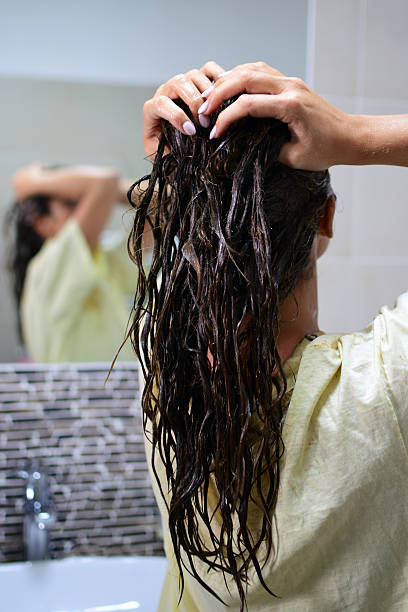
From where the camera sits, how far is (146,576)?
4.18 ft

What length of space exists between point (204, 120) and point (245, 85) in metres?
0.06

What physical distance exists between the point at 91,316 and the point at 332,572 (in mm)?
901

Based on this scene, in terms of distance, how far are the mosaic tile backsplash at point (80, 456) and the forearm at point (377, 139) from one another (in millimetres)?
913

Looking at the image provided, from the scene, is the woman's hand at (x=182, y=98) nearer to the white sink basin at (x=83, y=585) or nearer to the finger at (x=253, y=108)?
the finger at (x=253, y=108)

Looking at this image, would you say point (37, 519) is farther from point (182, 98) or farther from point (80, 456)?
point (182, 98)

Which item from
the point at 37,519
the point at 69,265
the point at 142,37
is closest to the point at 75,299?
the point at 69,265

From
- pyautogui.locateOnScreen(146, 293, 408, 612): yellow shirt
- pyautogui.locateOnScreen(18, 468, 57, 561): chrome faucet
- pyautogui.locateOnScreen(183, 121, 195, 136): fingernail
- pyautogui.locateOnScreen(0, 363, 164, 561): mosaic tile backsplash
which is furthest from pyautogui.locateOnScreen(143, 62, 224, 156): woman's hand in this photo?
pyautogui.locateOnScreen(18, 468, 57, 561): chrome faucet

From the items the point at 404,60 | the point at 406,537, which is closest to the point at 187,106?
the point at 406,537

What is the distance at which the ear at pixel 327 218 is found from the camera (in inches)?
28.8

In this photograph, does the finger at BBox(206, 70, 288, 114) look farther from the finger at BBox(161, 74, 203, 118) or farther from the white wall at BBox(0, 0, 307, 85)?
the white wall at BBox(0, 0, 307, 85)

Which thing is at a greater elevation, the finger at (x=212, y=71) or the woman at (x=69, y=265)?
the finger at (x=212, y=71)

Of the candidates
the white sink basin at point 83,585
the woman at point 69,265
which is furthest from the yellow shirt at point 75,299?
the white sink basin at point 83,585

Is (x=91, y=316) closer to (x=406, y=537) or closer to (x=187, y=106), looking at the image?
(x=187, y=106)

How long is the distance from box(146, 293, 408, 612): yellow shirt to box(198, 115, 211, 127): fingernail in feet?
1.00
